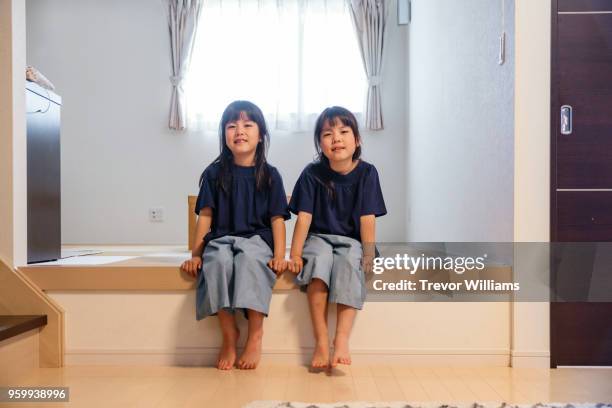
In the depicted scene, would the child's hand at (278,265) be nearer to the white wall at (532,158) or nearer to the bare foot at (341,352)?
the bare foot at (341,352)

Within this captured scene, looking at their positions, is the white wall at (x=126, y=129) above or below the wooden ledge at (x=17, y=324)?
above

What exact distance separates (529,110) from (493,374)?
794mm

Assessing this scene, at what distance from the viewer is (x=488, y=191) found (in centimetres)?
224

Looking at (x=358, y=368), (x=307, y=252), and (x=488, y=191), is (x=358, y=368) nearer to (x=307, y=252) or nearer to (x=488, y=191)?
(x=307, y=252)

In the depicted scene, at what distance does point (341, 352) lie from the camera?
1787 mm

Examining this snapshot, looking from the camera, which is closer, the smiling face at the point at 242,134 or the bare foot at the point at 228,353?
the bare foot at the point at 228,353

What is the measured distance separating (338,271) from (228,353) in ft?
1.34

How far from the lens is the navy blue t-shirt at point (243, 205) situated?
6.57 ft

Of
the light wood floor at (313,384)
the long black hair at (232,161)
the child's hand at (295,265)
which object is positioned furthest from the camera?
the long black hair at (232,161)

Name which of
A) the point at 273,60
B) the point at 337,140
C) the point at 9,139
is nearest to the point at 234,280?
the point at 337,140

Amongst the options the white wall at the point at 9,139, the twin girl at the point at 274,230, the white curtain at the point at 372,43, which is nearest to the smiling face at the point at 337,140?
the twin girl at the point at 274,230

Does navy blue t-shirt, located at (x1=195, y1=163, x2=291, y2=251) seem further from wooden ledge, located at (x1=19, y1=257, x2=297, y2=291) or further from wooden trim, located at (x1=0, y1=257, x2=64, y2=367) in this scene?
wooden trim, located at (x1=0, y1=257, x2=64, y2=367)

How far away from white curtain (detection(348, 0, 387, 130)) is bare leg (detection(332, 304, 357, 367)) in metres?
2.80

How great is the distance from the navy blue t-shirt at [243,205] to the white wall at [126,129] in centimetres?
258
